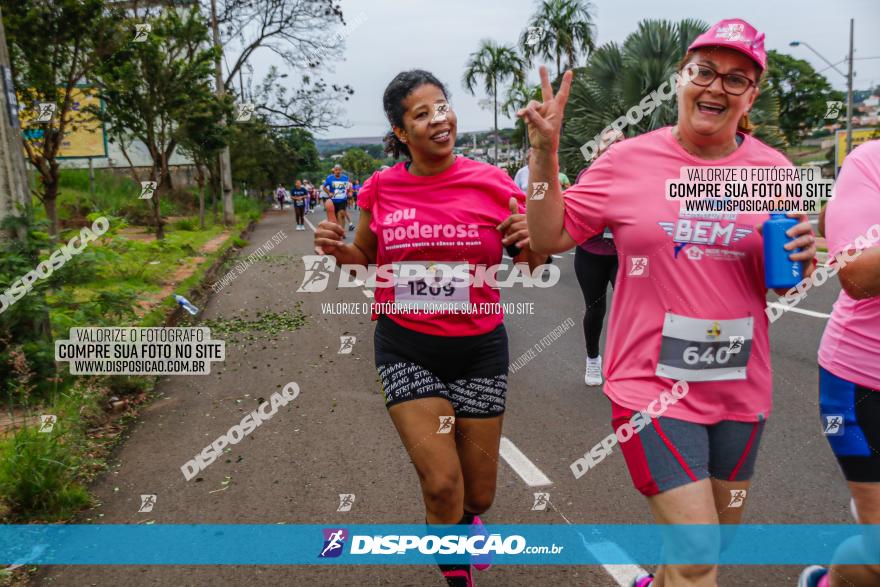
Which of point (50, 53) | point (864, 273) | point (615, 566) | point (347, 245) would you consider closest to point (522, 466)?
point (615, 566)

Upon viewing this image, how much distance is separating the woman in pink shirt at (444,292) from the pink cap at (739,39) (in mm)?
993

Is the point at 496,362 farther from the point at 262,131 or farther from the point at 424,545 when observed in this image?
the point at 262,131

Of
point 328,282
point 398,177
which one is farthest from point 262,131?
point 398,177

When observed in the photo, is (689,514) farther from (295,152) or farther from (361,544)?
(295,152)

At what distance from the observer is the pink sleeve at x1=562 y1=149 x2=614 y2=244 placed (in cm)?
243

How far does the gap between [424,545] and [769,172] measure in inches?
94.2

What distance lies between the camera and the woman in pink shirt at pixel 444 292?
3.03 meters

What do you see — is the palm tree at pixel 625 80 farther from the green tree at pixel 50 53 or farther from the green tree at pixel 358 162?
the green tree at pixel 358 162

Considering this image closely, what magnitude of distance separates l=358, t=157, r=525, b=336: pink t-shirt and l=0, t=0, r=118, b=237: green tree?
872 cm

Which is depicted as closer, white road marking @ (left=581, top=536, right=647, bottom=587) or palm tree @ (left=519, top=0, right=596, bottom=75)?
white road marking @ (left=581, top=536, right=647, bottom=587)

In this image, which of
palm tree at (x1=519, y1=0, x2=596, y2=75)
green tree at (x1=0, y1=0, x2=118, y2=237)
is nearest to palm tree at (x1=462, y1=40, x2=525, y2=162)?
palm tree at (x1=519, y1=0, x2=596, y2=75)

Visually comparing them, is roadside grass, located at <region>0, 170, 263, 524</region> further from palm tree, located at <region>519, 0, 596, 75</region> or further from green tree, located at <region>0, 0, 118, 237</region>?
palm tree, located at <region>519, 0, 596, 75</region>

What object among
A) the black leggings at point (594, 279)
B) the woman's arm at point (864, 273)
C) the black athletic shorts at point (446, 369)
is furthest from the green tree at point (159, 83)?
the woman's arm at point (864, 273)

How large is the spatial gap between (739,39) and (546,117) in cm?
66
